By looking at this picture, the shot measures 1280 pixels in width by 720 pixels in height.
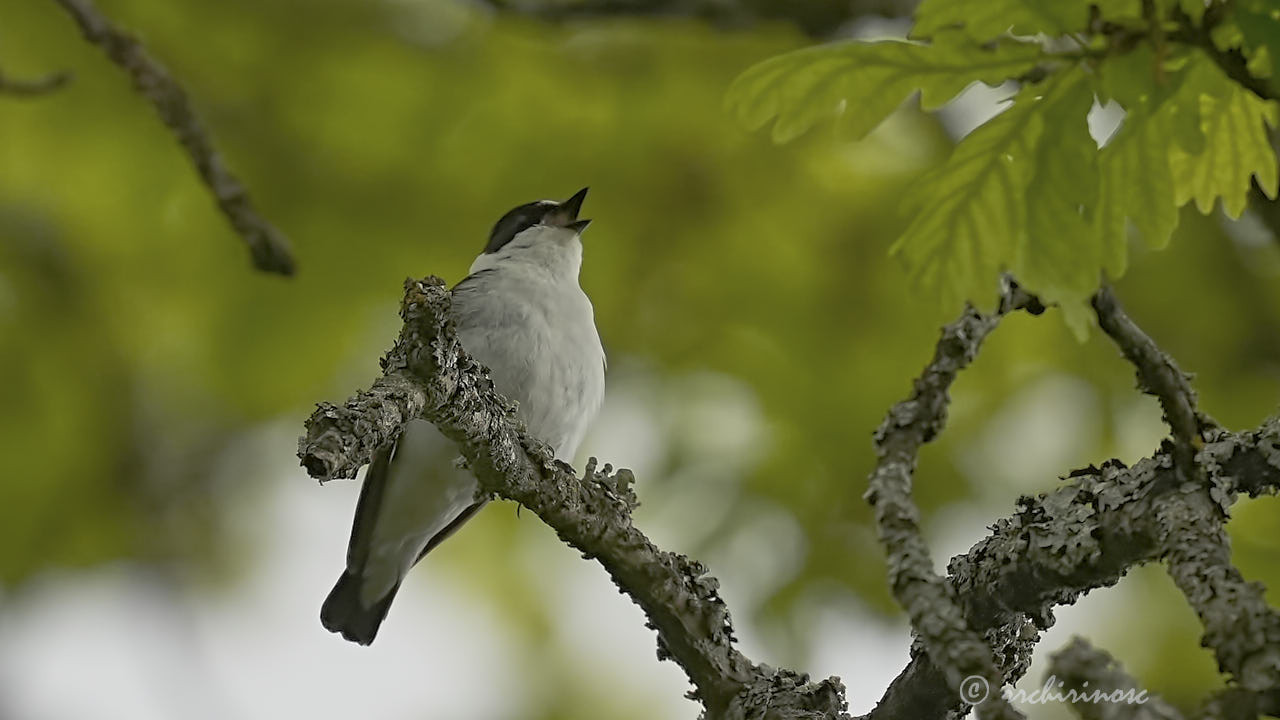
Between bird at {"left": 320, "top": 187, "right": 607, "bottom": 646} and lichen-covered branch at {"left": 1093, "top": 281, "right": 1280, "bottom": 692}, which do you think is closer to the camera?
lichen-covered branch at {"left": 1093, "top": 281, "right": 1280, "bottom": 692}

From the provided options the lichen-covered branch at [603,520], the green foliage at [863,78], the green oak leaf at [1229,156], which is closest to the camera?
the green foliage at [863,78]

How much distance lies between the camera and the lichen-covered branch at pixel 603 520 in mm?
2207

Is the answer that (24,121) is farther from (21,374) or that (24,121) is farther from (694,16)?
(694,16)

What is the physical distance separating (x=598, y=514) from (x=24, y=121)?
290cm

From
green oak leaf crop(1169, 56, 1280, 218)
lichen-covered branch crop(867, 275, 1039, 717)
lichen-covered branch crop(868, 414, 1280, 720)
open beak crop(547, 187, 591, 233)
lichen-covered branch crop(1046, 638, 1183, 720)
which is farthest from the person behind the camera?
open beak crop(547, 187, 591, 233)

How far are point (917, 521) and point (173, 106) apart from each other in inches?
79.3

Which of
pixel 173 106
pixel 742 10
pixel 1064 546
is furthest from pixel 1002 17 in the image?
pixel 742 10

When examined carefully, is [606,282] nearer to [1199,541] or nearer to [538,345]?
[538,345]

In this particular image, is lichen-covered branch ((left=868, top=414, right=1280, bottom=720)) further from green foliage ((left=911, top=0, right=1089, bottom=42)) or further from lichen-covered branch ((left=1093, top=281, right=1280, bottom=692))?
green foliage ((left=911, top=0, right=1089, bottom=42))

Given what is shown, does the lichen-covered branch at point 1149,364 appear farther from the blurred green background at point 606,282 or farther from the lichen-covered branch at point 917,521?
the blurred green background at point 606,282

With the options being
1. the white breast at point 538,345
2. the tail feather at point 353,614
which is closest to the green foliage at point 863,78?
the white breast at point 538,345

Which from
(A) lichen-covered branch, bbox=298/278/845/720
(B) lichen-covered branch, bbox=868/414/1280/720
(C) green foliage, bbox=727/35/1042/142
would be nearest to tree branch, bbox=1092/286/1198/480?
(B) lichen-covered branch, bbox=868/414/1280/720

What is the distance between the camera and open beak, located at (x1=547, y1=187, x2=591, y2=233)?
15.0 ft

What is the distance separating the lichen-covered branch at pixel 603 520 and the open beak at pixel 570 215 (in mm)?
2070
